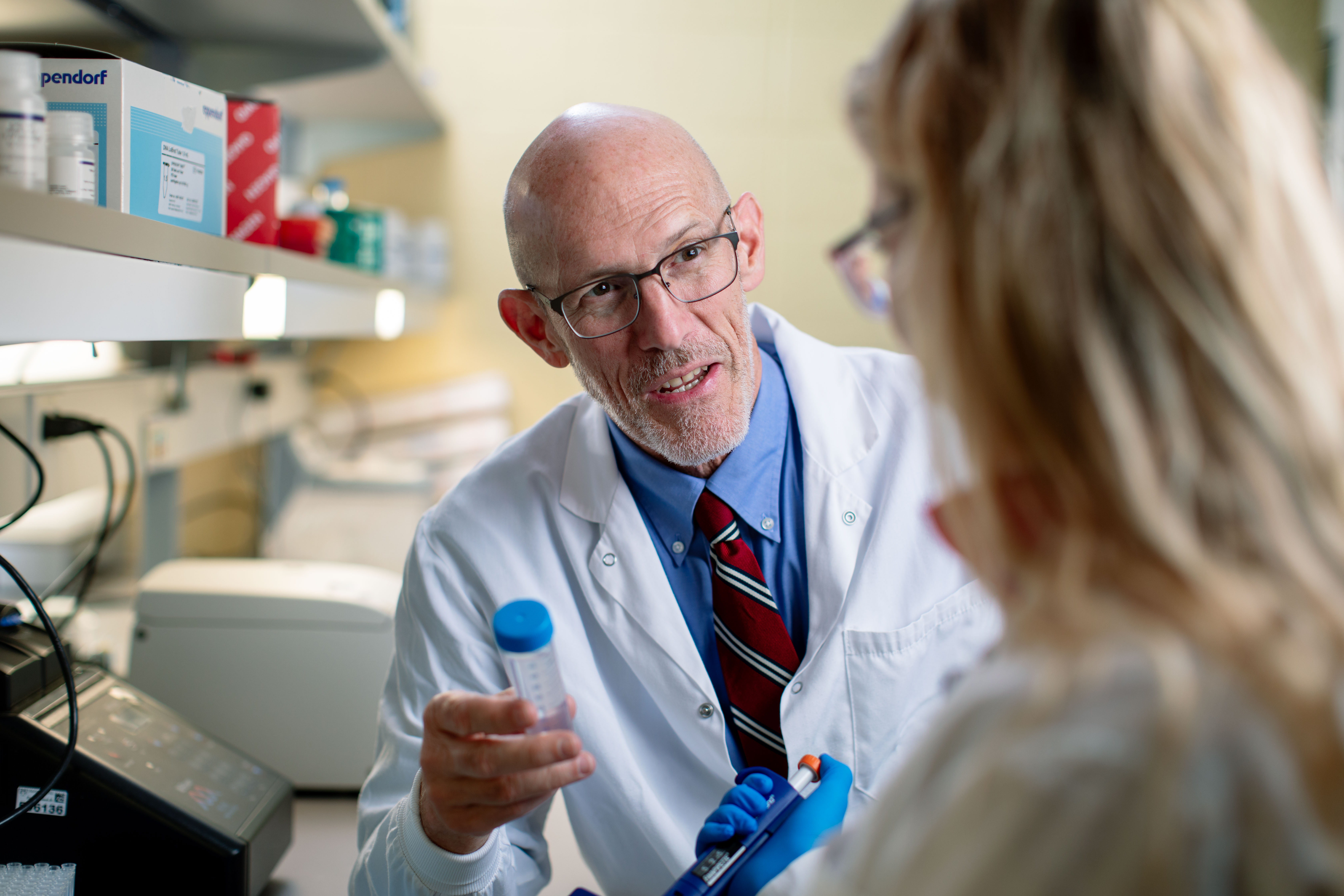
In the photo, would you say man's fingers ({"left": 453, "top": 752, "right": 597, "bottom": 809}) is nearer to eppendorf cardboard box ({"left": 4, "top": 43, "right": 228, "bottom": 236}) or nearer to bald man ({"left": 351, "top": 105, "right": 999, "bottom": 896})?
bald man ({"left": 351, "top": 105, "right": 999, "bottom": 896})

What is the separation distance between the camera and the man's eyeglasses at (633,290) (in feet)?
3.97

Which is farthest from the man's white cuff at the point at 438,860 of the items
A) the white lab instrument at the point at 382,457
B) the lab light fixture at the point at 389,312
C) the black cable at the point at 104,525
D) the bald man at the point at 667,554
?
the white lab instrument at the point at 382,457

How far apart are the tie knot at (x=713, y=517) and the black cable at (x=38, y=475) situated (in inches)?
32.2

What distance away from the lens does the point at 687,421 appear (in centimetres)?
120

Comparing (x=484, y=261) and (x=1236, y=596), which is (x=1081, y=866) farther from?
(x=484, y=261)

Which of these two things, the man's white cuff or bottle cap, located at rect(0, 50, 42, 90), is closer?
bottle cap, located at rect(0, 50, 42, 90)

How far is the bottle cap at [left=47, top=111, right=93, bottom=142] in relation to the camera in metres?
0.82

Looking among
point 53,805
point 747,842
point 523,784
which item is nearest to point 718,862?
point 747,842

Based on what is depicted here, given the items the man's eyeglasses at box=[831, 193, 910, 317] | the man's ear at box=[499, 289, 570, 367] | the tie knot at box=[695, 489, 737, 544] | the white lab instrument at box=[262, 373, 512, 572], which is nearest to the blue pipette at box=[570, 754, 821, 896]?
the tie knot at box=[695, 489, 737, 544]

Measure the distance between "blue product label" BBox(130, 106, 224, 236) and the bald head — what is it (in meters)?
0.37

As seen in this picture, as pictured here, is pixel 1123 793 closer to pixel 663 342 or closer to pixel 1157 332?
pixel 1157 332

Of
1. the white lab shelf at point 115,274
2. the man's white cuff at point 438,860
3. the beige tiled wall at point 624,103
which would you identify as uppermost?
the beige tiled wall at point 624,103

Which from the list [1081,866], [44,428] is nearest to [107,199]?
[44,428]

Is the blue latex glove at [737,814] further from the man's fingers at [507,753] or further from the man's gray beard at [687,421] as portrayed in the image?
the man's gray beard at [687,421]
